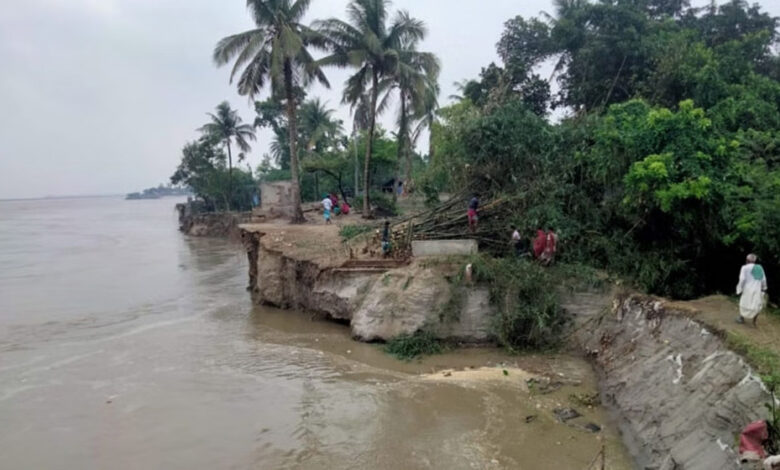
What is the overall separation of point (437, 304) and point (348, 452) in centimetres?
548

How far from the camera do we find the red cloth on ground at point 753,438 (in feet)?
18.8

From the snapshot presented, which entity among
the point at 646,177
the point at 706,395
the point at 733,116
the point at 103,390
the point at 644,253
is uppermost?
the point at 733,116

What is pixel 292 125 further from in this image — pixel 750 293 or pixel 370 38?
pixel 750 293

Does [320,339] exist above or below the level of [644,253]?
below

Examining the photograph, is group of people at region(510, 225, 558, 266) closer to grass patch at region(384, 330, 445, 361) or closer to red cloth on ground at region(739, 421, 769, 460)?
grass patch at region(384, 330, 445, 361)

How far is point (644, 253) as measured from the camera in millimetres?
12789

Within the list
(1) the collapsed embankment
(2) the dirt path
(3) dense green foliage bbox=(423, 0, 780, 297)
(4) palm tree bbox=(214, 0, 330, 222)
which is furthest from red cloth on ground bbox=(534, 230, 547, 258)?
(4) palm tree bbox=(214, 0, 330, 222)

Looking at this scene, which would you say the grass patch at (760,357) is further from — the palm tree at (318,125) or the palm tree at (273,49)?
the palm tree at (318,125)

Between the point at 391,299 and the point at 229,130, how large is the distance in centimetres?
3613

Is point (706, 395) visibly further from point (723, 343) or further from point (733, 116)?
point (733, 116)

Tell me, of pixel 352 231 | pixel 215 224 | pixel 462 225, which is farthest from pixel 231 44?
pixel 215 224

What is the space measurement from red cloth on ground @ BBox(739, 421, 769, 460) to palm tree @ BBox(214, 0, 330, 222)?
66.6 ft

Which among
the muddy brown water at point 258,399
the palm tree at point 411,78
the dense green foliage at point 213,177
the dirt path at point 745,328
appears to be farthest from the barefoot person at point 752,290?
the dense green foliage at point 213,177

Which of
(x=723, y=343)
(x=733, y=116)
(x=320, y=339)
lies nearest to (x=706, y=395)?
(x=723, y=343)
